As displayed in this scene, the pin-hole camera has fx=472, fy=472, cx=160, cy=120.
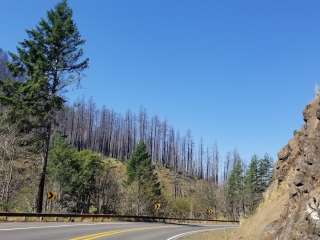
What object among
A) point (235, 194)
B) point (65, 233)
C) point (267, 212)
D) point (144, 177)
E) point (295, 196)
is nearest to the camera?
point (295, 196)

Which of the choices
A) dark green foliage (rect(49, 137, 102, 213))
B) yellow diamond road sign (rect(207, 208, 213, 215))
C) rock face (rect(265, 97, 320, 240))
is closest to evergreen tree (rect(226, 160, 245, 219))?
yellow diamond road sign (rect(207, 208, 213, 215))

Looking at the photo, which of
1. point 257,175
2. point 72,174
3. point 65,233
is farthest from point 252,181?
point 65,233

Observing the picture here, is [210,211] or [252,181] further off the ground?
[252,181]

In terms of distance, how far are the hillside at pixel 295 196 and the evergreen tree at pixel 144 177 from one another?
130 feet

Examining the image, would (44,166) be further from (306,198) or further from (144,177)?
(144,177)

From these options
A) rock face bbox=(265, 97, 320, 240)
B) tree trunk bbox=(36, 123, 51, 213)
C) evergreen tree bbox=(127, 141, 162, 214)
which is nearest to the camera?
rock face bbox=(265, 97, 320, 240)

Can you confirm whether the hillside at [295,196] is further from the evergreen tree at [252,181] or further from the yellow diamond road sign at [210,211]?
the evergreen tree at [252,181]

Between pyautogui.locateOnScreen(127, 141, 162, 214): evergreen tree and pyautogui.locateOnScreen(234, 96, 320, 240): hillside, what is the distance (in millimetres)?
39726

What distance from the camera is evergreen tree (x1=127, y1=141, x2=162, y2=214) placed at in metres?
58.2

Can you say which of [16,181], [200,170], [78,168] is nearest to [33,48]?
[16,181]

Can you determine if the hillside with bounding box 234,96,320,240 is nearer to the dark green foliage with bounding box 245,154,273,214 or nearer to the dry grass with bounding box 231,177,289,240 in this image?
the dry grass with bounding box 231,177,289,240

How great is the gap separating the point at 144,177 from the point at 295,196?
52964 mm

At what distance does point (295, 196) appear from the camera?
1268 cm

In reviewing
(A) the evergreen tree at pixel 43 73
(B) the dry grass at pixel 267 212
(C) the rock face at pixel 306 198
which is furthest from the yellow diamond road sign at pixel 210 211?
(C) the rock face at pixel 306 198
